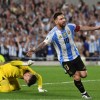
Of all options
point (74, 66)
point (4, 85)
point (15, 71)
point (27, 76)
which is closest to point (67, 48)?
point (74, 66)

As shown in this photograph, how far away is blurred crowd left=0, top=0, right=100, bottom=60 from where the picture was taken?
3294 centimetres

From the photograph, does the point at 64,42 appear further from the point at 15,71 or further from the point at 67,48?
the point at 15,71

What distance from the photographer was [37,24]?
117ft

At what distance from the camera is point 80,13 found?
1406 inches

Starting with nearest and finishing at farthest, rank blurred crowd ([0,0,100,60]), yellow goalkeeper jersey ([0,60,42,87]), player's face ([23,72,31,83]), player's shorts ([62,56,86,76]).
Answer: player's shorts ([62,56,86,76]) → player's face ([23,72,31,83]) → yellow goalkeeper jersey ([0,60,42,87]) → blurred crowd ([0,0,100,60])

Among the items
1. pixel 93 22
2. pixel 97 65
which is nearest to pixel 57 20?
pixel 97 65

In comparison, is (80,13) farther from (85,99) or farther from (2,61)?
(85,99)

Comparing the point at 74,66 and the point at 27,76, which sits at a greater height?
the point at 74,66

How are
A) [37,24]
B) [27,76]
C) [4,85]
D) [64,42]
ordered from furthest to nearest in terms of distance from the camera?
[37,24] → [4,85] → [27,76] → [64,42]

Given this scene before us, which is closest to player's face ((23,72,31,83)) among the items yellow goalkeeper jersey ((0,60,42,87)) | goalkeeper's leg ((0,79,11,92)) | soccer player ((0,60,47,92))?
soccer player ((0,60,47,92))

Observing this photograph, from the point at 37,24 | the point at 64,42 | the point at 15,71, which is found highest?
the point at 64,42

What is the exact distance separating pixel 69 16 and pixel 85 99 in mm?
23034

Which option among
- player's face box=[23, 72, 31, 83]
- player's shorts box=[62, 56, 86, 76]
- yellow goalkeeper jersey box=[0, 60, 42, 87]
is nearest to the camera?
player's shorts box=[62, 56, 86, 76]

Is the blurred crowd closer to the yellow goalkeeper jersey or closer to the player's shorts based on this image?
the yellow goalkeeper jersey
